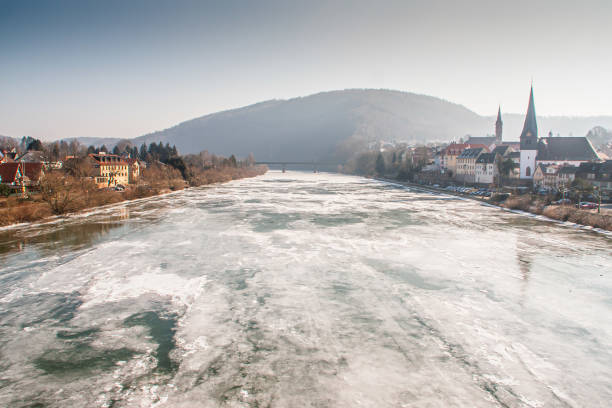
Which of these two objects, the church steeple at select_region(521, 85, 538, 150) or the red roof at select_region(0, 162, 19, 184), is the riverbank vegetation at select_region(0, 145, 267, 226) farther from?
the church steeple at select_region(521, 85, 538, 150)

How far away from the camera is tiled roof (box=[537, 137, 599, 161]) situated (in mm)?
46000

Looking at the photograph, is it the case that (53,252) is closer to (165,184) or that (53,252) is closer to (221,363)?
(221,363)

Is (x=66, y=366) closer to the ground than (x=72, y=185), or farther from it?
closer to the ground

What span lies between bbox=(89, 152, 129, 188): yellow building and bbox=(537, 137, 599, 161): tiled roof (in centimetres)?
5078

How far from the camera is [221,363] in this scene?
21.5 feet

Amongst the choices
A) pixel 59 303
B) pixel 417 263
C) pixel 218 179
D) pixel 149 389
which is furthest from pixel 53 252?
pixel 218 179

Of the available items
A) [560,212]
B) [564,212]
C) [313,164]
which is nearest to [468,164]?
[560,212]

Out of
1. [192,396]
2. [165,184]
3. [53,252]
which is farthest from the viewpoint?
[165,184]

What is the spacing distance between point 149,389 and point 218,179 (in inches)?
2310

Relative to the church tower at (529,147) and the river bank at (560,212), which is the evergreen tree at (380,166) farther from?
the river bank at (560,212)

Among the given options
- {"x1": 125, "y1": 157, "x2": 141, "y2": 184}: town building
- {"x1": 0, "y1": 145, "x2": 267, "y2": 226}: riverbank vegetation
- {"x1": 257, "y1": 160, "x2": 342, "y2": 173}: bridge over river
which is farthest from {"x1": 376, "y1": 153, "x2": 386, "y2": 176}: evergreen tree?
{"x1": 125, "y1": 157, "x2": 141, "y2": 184}: town building

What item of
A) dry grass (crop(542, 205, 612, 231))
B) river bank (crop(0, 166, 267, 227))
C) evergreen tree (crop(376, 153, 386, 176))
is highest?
evergreen tree (crop(376, 153, 386, 176))

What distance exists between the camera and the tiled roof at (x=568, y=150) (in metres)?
46.0

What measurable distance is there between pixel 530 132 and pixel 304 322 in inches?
2010
